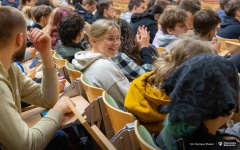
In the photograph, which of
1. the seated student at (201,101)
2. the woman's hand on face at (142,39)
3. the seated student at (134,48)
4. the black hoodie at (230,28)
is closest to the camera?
the seated student at (201,101)

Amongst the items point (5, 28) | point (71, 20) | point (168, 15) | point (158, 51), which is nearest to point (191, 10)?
point (168, 15)

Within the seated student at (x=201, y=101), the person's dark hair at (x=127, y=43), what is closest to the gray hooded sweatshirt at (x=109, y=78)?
the person's dark hair at (x=127, y=43)

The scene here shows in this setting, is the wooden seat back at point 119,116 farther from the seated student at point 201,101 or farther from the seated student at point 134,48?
the seated student at point 134,48

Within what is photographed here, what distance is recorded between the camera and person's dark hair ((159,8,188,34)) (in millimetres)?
3078

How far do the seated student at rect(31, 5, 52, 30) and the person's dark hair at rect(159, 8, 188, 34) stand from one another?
1.93 metres

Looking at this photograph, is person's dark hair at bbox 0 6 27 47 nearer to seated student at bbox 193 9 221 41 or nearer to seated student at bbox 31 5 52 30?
seated student at bbox 193 9 221 41

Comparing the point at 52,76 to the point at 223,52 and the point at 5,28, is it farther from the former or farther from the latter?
the point at 223,52

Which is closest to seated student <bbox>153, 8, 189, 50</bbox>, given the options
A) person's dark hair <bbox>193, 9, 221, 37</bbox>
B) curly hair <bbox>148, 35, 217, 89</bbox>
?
person's dark hair <bbox>193, 9, 221, 37</bbox>

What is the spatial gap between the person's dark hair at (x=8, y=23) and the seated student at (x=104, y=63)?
2.62 feet

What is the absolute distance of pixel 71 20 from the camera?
2.84 m

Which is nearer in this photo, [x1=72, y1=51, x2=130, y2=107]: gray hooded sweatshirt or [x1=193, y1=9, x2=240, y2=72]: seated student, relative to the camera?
[x1=72, y1=51, x2=130, y2=107]: gray hooded sweatshirt

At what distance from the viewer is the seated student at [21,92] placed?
112 centimetres

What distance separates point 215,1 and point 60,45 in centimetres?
881

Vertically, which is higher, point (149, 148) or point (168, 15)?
point (149, 148)
